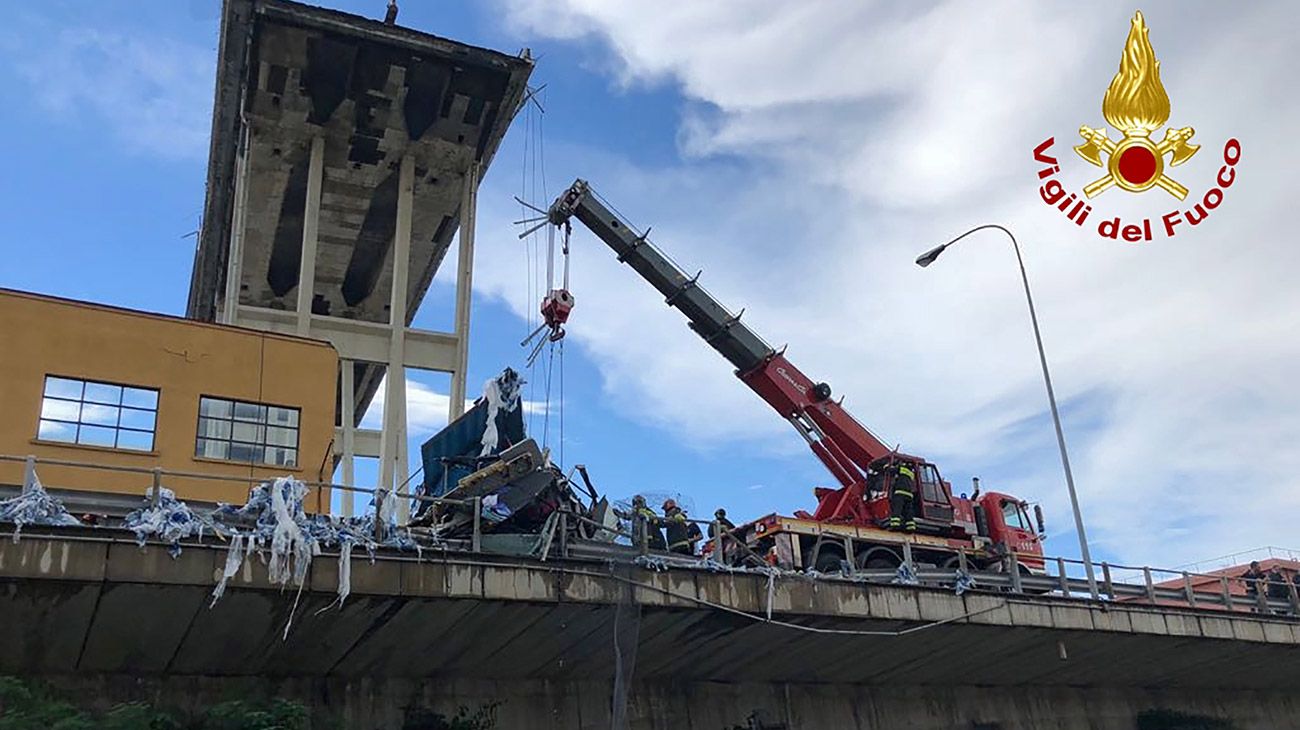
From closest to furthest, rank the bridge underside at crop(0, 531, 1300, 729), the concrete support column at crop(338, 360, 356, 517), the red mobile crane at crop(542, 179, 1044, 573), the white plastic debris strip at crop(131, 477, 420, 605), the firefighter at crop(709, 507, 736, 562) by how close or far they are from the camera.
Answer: the white plastic debris strip at crop(131, 477, 420, 605)
the bridge underside at crop(0, 531, 1300, 729)
the firefighter at crop(709, 507, 736, 562)
the red mobile crane at crop(542, 179, 1044, 573)
the concrete support column at crop(338, 360, 356, 517)

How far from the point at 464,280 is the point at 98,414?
11713 mm

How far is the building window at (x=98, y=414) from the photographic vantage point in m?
18.3

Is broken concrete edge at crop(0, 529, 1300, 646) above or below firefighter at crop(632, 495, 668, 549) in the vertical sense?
below

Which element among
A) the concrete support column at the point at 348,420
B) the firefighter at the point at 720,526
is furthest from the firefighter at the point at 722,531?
the concrete support column at the point at 348,420

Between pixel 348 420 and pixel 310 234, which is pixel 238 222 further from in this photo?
pixel 348 420

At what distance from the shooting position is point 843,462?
2336cm

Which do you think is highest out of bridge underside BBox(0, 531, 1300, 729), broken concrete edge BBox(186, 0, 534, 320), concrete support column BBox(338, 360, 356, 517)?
broken concrete edge BBox(186, 0, 534, 320)

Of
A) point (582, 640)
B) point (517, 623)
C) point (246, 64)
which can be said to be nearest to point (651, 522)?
point (582, 640)

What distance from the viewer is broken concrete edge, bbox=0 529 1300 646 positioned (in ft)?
38.9

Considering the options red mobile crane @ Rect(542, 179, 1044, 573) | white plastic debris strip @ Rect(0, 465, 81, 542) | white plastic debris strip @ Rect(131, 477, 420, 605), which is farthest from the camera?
red mobile crane @ Rect(542, 179, 1044, 573)

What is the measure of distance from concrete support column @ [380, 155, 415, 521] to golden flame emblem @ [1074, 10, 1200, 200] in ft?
55.2

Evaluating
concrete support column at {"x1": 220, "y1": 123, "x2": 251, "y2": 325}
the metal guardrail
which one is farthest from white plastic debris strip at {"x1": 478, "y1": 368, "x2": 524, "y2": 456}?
concrete support column at {"x1": 220, "y1": 123, "x2": 251, "y2": 325}

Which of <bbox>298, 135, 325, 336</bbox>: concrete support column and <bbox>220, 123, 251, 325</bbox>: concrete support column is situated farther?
<bbox>220, 123, 251, 325</bbox>: concrete support column

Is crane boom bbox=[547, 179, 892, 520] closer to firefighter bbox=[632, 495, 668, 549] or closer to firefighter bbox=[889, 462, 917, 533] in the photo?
firefighter bbox=[889, 462, 917, 533]
